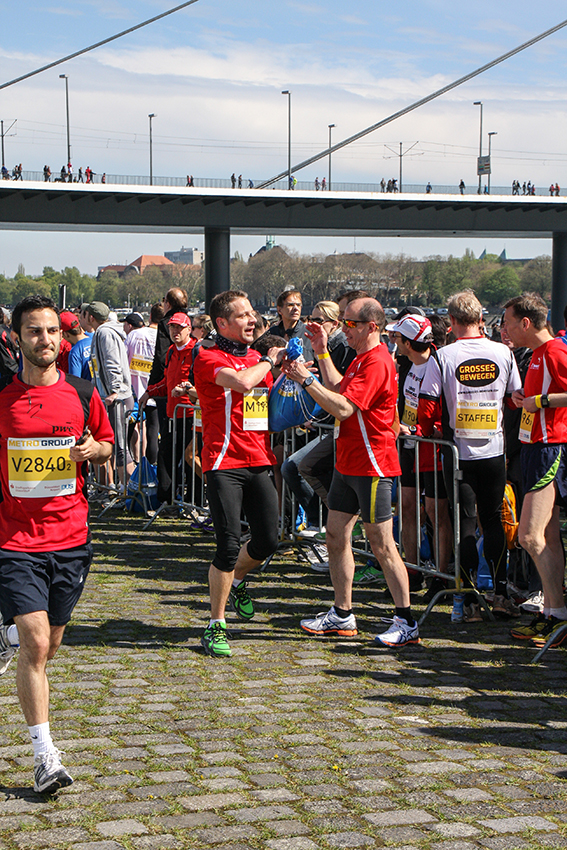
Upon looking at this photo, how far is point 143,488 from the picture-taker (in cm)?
1146

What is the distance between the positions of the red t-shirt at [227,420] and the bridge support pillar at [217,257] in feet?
149

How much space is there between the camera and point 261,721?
4852mm

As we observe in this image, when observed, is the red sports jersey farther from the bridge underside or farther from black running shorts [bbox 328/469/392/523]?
the bridge underside

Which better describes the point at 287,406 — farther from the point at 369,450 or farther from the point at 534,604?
the point at 534,604

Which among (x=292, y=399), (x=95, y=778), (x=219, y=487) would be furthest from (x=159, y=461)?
(x=95, y=778)

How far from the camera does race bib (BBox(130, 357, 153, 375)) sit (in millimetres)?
12680

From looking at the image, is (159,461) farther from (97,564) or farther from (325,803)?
(325,803)

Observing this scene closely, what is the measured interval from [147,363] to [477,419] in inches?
262

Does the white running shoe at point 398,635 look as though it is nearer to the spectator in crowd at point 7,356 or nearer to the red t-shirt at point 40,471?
the red t-shirt at point 40,471

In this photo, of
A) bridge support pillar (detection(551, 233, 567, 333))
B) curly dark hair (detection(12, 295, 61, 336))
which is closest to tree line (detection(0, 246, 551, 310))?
bridge support pillar (detection(551, 233, 567, 333))

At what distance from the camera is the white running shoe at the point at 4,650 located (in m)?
5.43

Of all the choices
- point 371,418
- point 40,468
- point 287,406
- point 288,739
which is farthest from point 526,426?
point 40,468

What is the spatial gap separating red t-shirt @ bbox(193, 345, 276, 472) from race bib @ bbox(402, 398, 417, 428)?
4.83ft

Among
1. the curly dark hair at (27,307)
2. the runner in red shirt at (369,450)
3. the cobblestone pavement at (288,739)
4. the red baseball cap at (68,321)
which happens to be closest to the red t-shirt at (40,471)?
the curly dark hair at (27,307)
